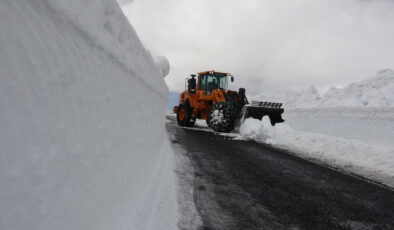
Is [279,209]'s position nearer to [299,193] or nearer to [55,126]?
[299,193]

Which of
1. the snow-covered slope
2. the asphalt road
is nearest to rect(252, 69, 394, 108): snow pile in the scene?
the snow-covered slope

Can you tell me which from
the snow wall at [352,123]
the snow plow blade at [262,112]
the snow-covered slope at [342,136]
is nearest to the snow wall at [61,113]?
the snow-covered slope at [342,136]

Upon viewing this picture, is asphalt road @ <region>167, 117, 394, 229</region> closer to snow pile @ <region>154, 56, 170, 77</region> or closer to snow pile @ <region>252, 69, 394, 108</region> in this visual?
snow pile @ <region>154, 56, 170, 77</region>

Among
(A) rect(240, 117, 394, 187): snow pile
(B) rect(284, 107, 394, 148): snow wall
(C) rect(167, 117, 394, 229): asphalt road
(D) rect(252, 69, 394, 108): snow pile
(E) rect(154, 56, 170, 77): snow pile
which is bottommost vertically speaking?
(C) rect(167, 117, 394, 229): asphalt road

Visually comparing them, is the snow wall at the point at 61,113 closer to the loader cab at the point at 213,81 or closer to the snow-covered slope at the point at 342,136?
the snow-covered slope at the point at 342,136

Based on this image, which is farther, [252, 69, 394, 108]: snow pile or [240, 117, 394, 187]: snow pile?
[252, 69, 394, 108]: snow pile

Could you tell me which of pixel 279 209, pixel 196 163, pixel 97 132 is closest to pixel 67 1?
pixel 97 132

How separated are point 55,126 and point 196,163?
4618 millimetres

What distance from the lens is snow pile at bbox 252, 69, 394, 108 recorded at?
21312 mm

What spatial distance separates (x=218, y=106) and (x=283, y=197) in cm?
830

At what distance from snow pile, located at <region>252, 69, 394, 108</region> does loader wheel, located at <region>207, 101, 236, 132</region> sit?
536 inches

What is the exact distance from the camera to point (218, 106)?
1179cm

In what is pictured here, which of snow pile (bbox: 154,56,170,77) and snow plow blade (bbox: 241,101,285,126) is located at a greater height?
snow pile (bbox: 154,56,170,77)

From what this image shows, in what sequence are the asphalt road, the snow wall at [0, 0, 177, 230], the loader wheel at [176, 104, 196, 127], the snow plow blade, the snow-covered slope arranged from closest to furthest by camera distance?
the snow wall at [0, 0, 177, 230] → the asphalt road → the snow-covered slope → the snow plow blade → the loader wheel at [176, 104, 196, 127]
